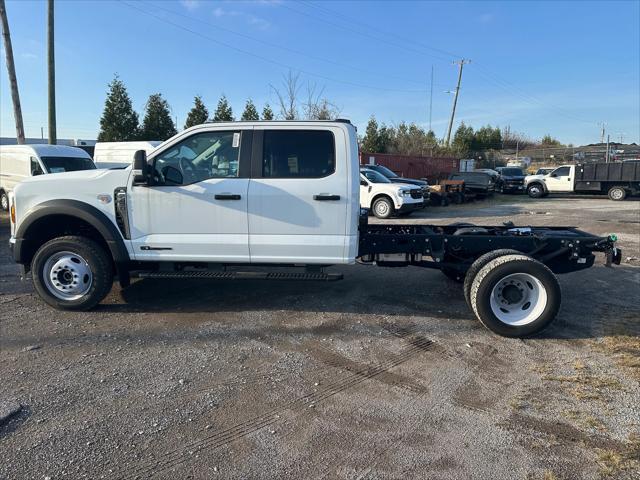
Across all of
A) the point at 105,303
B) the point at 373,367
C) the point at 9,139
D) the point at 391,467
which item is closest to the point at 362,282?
the point at 373,367

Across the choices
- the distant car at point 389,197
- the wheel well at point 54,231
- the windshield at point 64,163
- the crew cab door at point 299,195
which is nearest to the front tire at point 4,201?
the windshield at point 64,163

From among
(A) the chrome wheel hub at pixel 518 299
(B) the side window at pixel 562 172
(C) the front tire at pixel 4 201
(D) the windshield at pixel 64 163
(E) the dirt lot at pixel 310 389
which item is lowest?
(E) the dirt lot at pixel 310 389

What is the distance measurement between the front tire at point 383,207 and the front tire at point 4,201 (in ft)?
39.8

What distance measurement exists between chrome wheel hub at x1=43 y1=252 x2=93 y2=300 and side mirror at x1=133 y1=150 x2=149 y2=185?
46.8 inches

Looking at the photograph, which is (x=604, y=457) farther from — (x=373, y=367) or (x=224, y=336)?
(x=224, y=336)

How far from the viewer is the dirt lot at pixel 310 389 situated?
9.18 ft

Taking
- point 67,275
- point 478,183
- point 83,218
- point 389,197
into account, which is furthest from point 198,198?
point 478,183

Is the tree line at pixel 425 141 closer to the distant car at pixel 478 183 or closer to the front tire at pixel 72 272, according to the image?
the distant car at pixel 478 183

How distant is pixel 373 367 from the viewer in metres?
4.07

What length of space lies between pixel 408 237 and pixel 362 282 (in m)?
1.79

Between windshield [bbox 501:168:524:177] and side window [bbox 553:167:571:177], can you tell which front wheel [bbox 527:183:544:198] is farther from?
windshield [bbox 501:168:524:177]

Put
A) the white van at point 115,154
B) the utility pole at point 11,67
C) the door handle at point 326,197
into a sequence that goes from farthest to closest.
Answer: the white van at point 115,154 → the utility pole at point 11,67 → the door handle at point 326,197

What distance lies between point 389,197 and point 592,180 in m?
15.7

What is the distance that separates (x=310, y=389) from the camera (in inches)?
144
